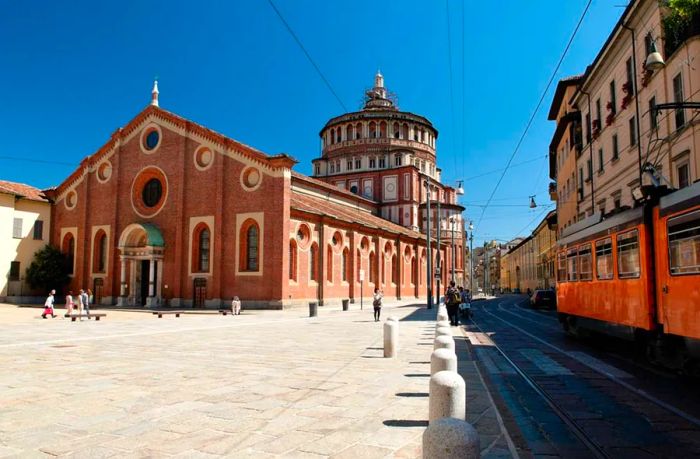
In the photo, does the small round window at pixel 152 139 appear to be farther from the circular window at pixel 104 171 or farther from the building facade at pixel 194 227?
the circular window at pixel 104 171

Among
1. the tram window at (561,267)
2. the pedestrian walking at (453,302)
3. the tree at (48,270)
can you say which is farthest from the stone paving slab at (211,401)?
the tree at (48,270)

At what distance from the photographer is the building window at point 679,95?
18078 mm

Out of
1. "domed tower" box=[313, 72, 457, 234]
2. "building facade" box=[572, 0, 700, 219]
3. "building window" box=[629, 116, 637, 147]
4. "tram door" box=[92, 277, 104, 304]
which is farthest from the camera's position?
"domed tower" box=[313, 72, 457, 234]

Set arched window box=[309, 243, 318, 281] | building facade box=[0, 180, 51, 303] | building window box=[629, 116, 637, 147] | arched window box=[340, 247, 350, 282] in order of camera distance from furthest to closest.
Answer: arched window box=[340, 247, 350, 282]
building facade box=[0, 180, 51, 303]
arched window box=[309, 243, 318, 281]
building window box=[629, 116, 637, 147]

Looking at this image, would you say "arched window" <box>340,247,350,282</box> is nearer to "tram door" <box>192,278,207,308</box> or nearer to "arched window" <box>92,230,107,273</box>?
"tram door" <box>192,278,207,308</box>

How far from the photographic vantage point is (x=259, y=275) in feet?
107

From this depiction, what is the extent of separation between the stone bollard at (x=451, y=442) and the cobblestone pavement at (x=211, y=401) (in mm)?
1685

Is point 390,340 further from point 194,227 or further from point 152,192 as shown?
point 152,192

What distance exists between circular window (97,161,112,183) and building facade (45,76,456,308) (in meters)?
0.11

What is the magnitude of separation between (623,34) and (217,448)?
24.8 metres

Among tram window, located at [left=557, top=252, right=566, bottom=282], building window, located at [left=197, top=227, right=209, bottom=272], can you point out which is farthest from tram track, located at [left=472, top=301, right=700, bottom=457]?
building window, located at [left=197, top=227, right=209, bottom=272]

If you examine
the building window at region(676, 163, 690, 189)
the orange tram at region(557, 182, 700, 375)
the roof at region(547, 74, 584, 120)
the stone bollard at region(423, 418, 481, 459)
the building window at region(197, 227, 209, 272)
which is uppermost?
the roof at region(547, 74, 584, 120)

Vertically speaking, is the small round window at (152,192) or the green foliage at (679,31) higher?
the green foliage at (679,31)

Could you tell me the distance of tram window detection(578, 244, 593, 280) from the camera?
13092 mm
